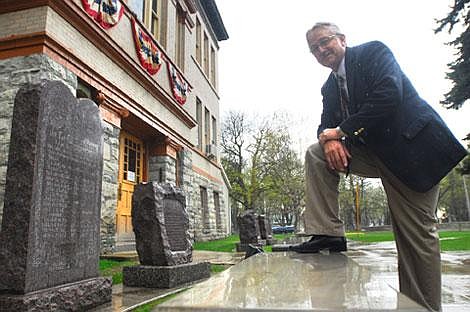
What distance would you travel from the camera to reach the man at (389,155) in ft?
5.90

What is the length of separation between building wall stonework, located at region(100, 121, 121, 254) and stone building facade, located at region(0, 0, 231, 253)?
0.07ft

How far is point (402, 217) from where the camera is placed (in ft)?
6.32

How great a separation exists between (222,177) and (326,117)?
60.3 ft

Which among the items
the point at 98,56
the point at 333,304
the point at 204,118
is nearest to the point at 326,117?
the point at 333,304

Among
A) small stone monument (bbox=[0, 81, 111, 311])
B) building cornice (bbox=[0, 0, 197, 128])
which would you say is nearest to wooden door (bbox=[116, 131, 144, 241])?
building cornice (bbox=[0, 0, 197, 128])

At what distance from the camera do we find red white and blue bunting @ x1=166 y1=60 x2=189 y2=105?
1162 cm

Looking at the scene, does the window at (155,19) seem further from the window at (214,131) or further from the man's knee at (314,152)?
the man's knee at (314,152)

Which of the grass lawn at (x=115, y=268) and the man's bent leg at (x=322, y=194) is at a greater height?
the man's bent leg at (x=322, y=194)

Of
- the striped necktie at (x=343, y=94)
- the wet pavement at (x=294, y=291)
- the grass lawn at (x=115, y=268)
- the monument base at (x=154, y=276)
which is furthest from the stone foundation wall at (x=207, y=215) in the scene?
the wet pavement at (x=294, y=291)

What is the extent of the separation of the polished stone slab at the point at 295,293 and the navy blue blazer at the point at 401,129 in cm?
80

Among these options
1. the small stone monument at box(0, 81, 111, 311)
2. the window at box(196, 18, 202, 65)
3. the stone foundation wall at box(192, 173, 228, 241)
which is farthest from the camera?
the window at box(196, 18, 202, 65)

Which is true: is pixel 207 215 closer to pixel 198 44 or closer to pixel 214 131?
pixel 214 131

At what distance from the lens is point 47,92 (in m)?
2.91

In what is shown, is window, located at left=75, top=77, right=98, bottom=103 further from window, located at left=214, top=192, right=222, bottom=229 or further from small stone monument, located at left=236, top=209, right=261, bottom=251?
window, located at left=214, top=192, right=222, bottom=229
